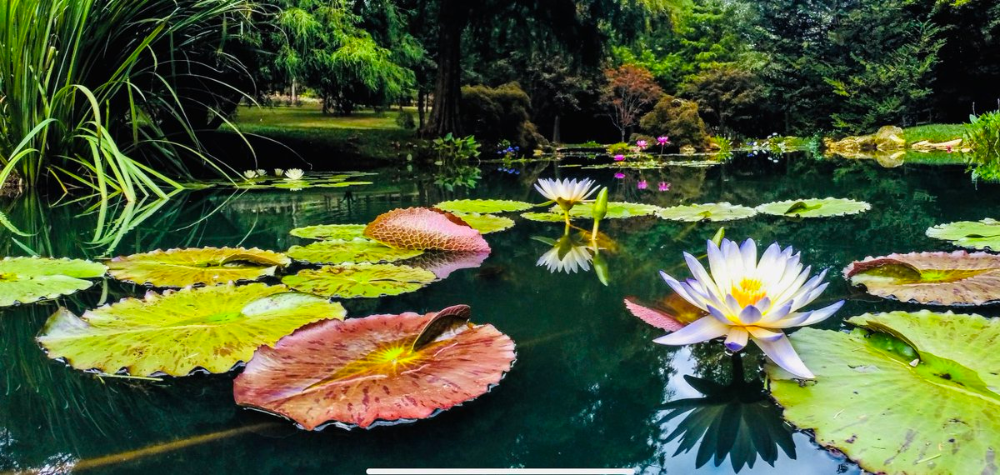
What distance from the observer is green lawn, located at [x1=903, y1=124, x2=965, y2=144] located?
30.3ft

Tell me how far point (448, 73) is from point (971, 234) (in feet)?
20.9

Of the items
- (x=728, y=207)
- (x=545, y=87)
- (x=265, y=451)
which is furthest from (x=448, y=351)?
(x=545, y=87)

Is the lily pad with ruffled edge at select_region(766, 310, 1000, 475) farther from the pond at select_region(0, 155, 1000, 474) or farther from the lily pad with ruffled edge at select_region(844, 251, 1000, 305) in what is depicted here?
the lily pad with ruffled edge at select_region(844, 251, 1000, 305)

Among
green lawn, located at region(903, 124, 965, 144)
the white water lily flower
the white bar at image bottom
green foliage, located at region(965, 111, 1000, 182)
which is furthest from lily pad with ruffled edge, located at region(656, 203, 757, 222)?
green lawn, located at region(903, 124, 965, 144)

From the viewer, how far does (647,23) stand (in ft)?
24.9

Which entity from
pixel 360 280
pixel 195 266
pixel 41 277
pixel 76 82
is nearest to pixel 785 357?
pixel 360 280

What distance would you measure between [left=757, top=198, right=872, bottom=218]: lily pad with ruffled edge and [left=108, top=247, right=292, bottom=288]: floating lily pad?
5.44 ft

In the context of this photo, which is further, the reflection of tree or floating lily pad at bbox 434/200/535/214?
floating lily pad at bbox 434/200/535/214

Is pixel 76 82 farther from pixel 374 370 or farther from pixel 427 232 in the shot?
pixel 374 370

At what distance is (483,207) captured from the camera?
93.8 inches

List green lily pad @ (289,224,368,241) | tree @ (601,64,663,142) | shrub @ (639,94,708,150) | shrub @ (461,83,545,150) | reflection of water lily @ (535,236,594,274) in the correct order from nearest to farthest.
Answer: reflection of water lily @ (535,236,594,274), green lily pad @ (289,224,368,241), shrub @ (461,83,545,150), shrub @ (639,94,708,150), tree @ (601,64,663,142)

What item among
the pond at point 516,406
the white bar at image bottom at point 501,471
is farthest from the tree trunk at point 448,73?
the white bar at image bottom at point 501,471

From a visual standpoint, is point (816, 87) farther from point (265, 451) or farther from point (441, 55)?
point (265, 451)

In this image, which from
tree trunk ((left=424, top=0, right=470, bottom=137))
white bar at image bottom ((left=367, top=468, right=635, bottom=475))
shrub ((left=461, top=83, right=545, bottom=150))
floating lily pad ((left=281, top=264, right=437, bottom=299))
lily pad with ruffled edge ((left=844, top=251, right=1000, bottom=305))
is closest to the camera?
white bar at image bottom ((left=367, top=468, right=635, bottom=475))
